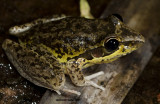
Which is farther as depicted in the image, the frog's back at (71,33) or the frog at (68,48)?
the frog's back at (71,33)

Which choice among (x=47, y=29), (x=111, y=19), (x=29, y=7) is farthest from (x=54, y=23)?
(x=29, y=7)

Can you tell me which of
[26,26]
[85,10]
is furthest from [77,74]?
[85,10]

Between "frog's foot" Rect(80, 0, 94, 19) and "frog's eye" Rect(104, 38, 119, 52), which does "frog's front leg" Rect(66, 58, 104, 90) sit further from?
"frog's foot" Rect(80, 0, 94, 19)

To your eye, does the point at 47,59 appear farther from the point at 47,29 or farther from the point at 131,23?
the point at 131,23

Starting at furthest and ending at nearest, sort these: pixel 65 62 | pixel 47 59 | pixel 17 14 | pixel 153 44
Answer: pixel 17 14 < pixel 153 44 < pixel 65 62 < pixel 47 59

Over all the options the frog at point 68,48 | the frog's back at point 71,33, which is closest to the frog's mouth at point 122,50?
the frog at point 68,48

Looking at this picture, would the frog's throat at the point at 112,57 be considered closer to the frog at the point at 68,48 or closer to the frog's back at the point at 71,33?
the frog at the point at 68,48

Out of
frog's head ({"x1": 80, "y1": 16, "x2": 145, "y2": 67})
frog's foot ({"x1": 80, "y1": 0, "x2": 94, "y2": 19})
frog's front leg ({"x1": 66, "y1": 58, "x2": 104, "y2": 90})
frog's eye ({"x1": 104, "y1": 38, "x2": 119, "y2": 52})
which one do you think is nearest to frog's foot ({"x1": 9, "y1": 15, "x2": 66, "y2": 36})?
frog's foot ({"x1": 80, "y1": 0, "x2": 94, "y2": 19})

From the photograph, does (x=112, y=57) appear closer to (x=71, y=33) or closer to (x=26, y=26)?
(x=71, y=33)
